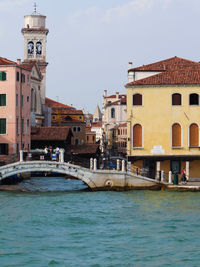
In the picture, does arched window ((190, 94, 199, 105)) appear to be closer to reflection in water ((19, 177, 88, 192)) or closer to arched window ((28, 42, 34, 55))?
reflection in water ((19, 177, 88, 192))

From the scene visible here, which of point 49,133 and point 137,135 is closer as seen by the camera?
point 137,135

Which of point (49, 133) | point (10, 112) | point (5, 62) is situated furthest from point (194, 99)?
point (49, 133)

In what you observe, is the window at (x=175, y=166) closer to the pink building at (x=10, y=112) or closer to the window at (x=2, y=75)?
the pink building at (x=10, y=112)

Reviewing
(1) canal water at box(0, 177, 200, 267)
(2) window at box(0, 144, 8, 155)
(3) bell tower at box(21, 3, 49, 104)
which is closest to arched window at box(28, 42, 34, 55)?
(3) bell tower at box(21, 3, 49, 104)

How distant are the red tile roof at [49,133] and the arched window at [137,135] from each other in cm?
1651

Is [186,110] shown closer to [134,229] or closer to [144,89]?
[144,89]

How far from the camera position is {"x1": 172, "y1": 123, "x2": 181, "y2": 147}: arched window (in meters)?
39.5

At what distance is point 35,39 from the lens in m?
74.6

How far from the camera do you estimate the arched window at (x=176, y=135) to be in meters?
39.5

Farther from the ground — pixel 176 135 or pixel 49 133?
pixel 49 133

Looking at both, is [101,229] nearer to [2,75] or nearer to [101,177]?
[101,177]

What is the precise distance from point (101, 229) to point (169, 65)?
19644 mm

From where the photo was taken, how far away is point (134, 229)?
25.2 m

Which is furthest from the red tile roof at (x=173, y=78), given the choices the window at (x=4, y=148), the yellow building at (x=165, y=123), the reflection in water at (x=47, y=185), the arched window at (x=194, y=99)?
the window at (x=4, y=148)
